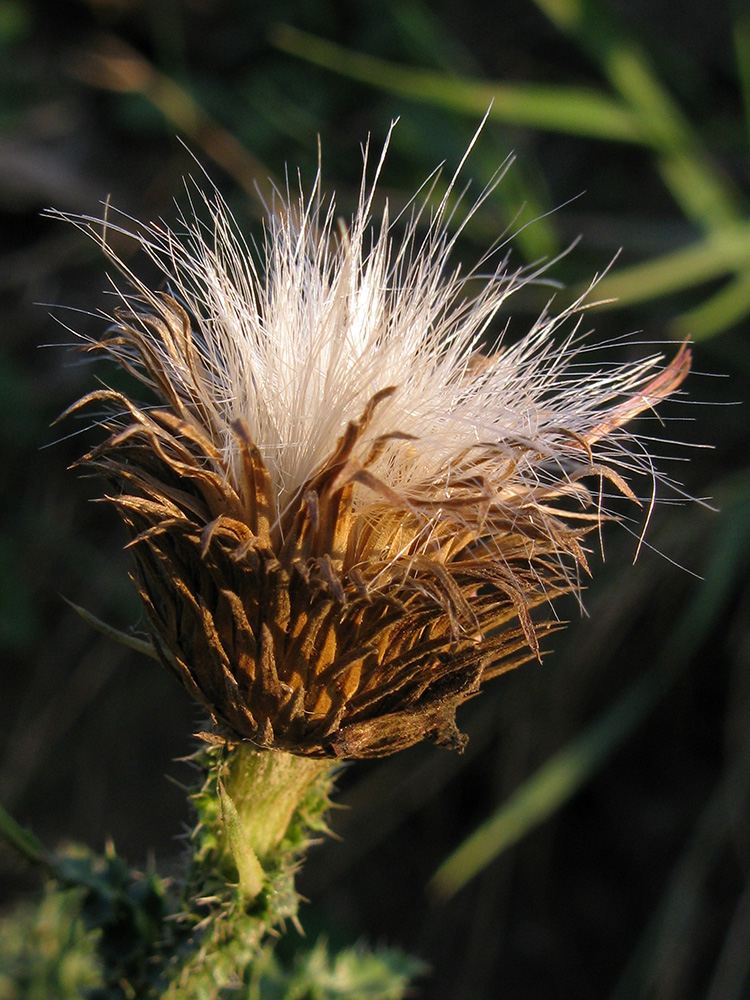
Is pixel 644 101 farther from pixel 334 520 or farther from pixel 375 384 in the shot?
pixel 334 520

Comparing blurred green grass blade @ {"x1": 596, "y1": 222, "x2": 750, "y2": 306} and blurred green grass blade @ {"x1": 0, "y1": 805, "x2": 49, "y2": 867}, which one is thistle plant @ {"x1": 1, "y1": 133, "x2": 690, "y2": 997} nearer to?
blurred green grass blade @ {"x1": 0, "y1": 805, "x2": 49, "y2": 867}

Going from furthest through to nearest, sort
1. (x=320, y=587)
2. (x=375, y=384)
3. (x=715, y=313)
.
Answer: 1. (x=715, y=313)
2. (x=375, y=384)
3. (x=320, y=587)

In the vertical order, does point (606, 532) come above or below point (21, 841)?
above

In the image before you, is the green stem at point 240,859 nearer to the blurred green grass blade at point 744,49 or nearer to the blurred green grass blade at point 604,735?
the blurred green grass blade at point 604,735

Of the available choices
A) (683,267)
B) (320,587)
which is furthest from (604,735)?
(320,587)

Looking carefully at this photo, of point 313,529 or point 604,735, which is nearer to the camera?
point 313,529

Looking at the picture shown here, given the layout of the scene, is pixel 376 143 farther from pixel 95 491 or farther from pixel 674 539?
pixel 674 539

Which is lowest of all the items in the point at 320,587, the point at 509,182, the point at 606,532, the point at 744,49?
the point at 320,587

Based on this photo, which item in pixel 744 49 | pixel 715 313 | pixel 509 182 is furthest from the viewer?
pixel 744 49
